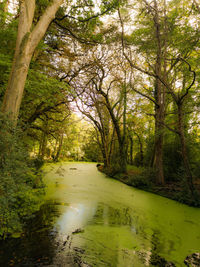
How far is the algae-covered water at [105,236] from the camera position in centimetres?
227

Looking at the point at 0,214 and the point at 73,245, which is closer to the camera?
the point at 0,214

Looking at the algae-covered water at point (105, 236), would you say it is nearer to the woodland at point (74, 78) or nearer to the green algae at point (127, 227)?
the green algae at point (127, 227)

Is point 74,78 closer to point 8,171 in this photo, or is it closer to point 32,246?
point 8,171

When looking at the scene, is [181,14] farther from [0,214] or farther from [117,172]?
[0,214]

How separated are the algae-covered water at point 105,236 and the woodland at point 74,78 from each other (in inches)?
16.6

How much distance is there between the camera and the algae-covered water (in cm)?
227

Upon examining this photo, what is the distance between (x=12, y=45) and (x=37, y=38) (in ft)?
6.63

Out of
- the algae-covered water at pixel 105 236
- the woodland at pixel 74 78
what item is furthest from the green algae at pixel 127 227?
the woodland at pixel 74 78

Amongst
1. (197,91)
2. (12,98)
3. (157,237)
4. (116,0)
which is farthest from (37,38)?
(197,91)

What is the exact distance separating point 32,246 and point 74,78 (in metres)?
6.17

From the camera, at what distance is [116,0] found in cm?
466

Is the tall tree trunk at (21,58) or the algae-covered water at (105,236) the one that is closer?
the algae-covered water at (105,236)

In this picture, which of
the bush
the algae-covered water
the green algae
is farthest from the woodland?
the green algae

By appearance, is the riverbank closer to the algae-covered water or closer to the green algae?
the green algae
